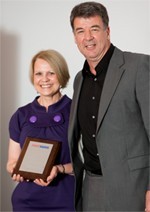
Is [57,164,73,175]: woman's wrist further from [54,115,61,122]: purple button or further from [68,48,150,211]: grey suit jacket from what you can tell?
[68,48,150,211]: grey suit jacket

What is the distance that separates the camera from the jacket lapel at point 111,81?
1.74 metres

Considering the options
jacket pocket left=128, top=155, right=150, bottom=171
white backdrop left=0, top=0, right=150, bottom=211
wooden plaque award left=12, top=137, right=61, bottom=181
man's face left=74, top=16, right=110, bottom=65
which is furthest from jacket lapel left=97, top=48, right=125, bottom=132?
white backdrop left=0, top=0, right=150, bottom=211

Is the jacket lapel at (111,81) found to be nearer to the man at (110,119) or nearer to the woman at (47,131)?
the man at (110,119)

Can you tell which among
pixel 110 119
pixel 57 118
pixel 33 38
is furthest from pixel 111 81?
pixel 33 38

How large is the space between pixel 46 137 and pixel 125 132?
60 centimetres

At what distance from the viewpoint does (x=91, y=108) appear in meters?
1.90

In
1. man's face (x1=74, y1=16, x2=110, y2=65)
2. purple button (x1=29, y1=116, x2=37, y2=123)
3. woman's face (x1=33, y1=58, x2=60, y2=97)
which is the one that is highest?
man's face (x1=74, y1=16, x2=110, y2=65)

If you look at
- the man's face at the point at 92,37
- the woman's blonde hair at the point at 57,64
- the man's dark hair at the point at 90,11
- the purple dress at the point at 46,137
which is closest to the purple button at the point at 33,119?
the purple dress at the point at 46,137

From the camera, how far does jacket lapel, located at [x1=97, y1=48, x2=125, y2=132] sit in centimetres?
174

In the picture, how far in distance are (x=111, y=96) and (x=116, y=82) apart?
7 cm

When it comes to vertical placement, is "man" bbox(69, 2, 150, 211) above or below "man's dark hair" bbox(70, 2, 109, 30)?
below

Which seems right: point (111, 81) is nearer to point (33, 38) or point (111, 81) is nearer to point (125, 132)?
point (125, 132)

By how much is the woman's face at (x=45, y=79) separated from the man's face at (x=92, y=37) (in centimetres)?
40

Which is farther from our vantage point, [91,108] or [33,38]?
[33,38]
